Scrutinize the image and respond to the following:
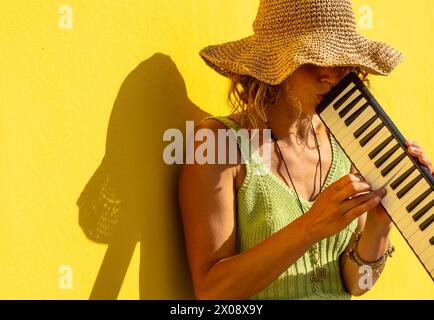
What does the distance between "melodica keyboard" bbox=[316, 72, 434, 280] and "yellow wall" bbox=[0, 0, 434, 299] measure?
1.60ft

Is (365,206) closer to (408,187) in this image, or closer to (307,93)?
(408,187)

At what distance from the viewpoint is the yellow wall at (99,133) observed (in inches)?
89.6

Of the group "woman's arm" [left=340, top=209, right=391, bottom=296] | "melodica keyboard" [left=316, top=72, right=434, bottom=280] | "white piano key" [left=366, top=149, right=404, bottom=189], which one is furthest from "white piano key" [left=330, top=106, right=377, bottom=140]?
"woman's arm" [left=340, top=209, right=391, bottom=296]

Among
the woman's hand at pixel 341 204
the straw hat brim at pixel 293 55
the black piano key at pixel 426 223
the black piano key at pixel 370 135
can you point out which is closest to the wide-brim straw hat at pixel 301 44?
the straw hat brim at pixel 293 55

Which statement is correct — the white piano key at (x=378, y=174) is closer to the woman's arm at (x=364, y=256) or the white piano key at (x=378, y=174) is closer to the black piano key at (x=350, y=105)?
the black piano key at (x=350, y=105)

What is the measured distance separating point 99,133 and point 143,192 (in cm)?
22

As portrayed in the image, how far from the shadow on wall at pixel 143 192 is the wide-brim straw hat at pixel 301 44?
17 centimetres

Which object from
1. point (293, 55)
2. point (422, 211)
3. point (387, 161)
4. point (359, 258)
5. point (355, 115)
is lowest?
point (359, 258)

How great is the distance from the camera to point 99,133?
8.25 feet

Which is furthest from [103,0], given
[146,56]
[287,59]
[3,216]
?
[3,216]

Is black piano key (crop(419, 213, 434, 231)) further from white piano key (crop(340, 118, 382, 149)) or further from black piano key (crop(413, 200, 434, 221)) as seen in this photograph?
white piano key (crop(340, 118, 382, 149))

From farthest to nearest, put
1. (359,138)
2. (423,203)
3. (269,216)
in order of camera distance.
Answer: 1. (269,216)
2. (359,138)
3. (423,203)

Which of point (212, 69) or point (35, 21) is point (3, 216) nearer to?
point (35, 21)

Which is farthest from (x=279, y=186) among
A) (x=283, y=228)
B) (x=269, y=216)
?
(x=283, y=228)
